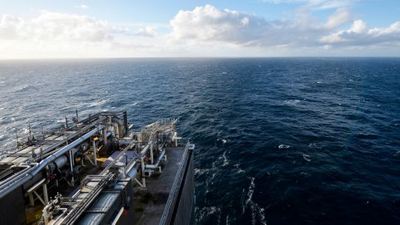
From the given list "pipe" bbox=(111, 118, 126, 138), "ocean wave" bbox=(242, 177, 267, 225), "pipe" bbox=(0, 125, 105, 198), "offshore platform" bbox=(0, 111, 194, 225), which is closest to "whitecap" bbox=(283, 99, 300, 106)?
"ocean wave" bbox=(242, 177, 267, 225)

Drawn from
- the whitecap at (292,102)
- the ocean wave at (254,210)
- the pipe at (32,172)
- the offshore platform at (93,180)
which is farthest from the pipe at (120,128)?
the whitecap at (292,102)

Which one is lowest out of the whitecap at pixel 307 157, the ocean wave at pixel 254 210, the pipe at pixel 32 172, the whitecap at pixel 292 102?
the ocean wave at pixel 254 210

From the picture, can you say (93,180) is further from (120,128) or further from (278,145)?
(278,145)

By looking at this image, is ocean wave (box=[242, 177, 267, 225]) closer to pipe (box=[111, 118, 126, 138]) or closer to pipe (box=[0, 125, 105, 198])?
pipe (box=[111, 118, 126, 138])

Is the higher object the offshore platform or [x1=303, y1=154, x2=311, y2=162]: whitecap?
the offshore platform

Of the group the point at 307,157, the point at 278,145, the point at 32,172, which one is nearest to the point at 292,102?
the point at 278,145

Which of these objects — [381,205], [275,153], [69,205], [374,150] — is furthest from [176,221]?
[374,150]

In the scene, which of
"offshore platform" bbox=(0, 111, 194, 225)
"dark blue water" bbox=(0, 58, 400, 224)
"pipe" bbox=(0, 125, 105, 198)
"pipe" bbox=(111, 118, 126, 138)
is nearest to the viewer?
"pipe" bbox=(0, 125, 105, 198)

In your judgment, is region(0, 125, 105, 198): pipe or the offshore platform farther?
the offshore platform

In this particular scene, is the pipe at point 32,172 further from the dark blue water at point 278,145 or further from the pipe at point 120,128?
the dark blue water at point 278,145

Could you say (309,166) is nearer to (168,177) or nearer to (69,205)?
(168,177)
